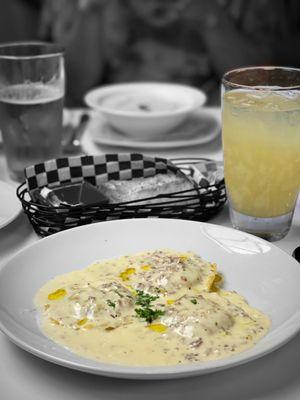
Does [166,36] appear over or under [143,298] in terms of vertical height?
under

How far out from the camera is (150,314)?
79 centimetres

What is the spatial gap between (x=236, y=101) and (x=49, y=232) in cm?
39

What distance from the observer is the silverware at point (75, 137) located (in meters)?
1.51

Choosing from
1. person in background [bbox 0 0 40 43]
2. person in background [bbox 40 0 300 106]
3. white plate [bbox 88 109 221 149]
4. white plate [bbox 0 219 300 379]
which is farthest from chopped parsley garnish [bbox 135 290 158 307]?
person in background [bbox 0 0 40 43]

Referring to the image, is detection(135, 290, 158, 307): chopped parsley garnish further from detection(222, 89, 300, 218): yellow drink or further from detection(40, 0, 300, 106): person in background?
detection(40, 0, 300, 106): person in background

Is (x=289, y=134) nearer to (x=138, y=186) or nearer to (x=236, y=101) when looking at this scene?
(x=236, y=101)

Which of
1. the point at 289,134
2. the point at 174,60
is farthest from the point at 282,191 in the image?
the point at 174,60

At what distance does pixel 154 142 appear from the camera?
5.00 feet

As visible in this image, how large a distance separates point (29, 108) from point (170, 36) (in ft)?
6.70

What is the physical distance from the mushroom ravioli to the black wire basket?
137 mm

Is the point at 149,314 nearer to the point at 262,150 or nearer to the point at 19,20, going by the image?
the point at 262,150

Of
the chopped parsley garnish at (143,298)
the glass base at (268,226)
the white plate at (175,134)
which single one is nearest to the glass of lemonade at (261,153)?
the glass base at (268,226)

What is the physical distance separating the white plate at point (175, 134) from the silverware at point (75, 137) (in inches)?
0.8

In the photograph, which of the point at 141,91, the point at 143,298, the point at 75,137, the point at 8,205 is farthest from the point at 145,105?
the point at 143,298
